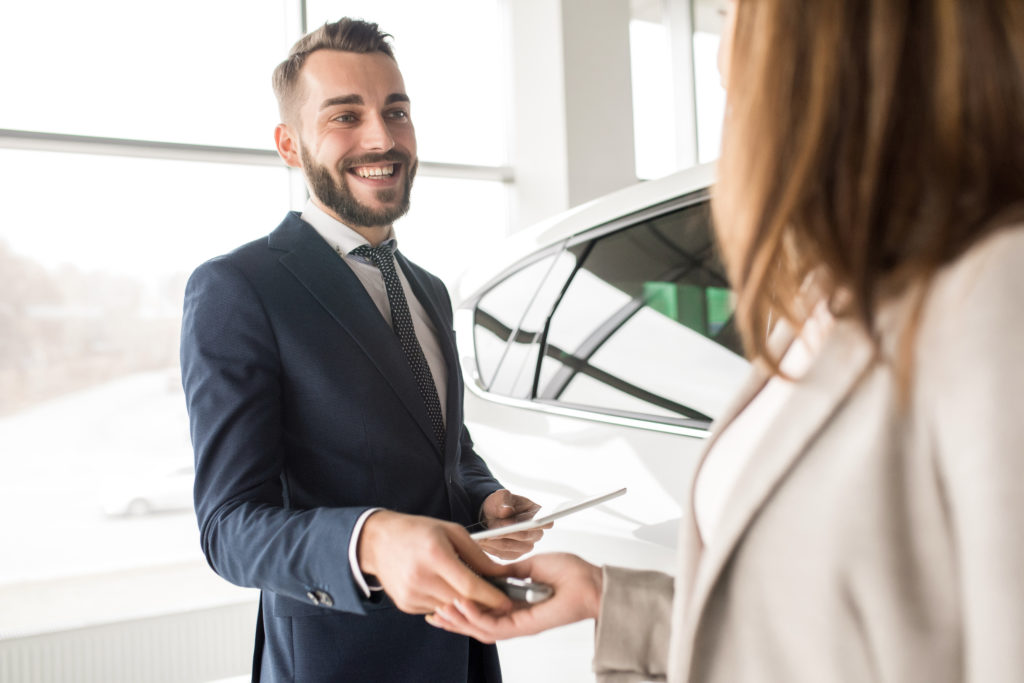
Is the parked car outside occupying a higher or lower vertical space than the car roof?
lower

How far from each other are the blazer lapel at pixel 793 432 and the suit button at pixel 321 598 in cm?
51

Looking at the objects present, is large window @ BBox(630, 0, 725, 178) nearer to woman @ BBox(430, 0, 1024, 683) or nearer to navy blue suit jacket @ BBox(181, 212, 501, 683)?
navy blue suit jacket @ BBox(181, 212, 501, 683)

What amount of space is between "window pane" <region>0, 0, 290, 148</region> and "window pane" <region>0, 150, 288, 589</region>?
0.17 meters

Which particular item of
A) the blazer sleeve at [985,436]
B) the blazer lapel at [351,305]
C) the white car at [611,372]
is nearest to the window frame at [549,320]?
the white car at [611,372]

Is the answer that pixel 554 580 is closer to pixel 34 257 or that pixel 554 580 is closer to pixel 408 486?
pixel 408 486

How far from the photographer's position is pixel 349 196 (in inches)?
51.1

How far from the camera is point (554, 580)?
0.86 meters

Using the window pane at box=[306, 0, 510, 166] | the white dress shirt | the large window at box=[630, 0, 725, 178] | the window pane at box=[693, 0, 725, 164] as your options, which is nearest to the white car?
the white dress shirt

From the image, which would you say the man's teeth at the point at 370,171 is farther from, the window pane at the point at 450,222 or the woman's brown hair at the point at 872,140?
the window pane at the point at 450,222

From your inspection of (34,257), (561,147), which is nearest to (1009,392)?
(34,257)

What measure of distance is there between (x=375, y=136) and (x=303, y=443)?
0.54 m

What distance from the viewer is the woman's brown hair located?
502 mm

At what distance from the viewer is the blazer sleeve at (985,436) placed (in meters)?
0.45

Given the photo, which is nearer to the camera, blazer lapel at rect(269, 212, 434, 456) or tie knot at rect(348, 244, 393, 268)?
blazer lapel at rect(269, 212, 434, 456)
